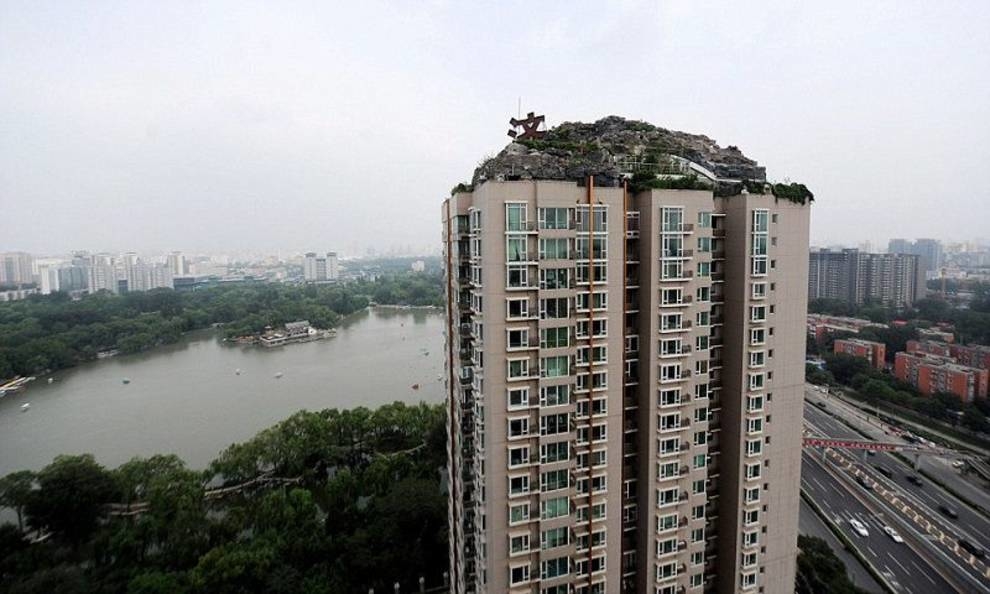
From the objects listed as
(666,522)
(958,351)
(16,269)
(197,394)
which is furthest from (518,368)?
(16,269)

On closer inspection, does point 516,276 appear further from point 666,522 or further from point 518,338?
point 666,522

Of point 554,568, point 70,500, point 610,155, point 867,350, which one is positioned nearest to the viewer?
point 554,568

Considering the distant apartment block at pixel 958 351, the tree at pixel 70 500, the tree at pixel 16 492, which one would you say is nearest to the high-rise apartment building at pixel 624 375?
the tree at pixel 70 500

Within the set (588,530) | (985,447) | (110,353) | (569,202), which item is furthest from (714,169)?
(110,353)

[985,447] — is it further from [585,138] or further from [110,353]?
[110,353]

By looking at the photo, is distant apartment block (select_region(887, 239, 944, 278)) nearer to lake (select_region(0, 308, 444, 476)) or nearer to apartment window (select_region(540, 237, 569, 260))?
lake (select_region(0, 308, 444, 476))

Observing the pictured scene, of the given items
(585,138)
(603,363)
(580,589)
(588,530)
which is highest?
(585,138)
